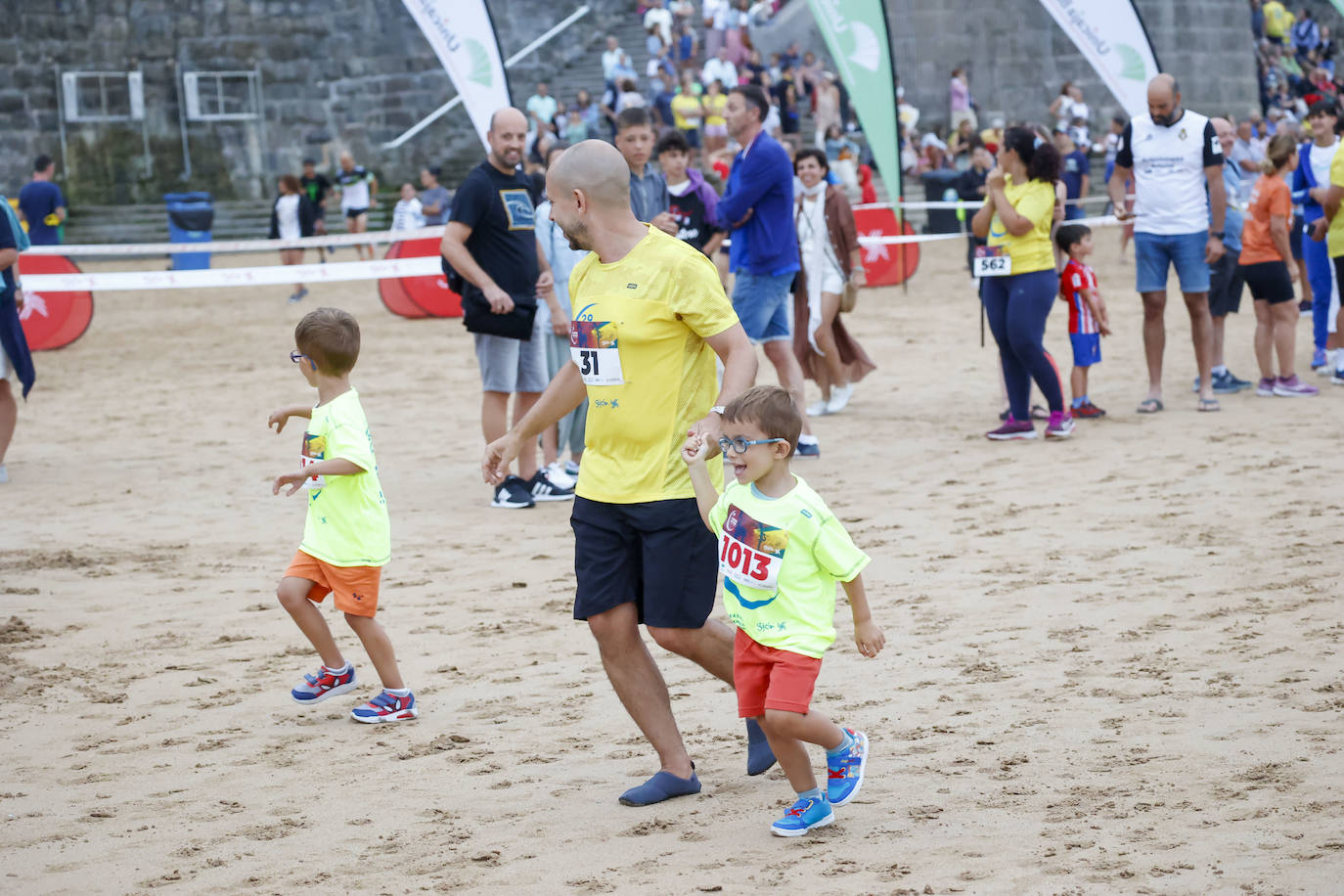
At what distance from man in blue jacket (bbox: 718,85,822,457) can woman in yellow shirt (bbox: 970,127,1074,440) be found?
1.33 m

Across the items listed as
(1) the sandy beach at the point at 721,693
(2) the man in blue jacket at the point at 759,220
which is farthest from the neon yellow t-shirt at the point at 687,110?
(2) the man in blue jacket at the point at 759,220

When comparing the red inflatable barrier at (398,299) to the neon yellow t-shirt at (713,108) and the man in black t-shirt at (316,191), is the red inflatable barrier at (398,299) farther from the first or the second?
the neon yellow t-shirt at (713,108)

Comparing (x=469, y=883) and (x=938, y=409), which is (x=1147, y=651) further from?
(x=938, y=409)

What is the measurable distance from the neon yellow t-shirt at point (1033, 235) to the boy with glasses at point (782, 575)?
5.72m

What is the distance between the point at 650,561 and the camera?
3.88m

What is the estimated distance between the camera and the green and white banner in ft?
50.2

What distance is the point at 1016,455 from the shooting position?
29.2ft

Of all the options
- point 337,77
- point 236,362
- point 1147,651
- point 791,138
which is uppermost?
point 337,77

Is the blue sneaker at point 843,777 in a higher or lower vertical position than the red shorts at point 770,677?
lower

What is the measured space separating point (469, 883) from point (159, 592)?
3538mm

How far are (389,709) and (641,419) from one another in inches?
61.5

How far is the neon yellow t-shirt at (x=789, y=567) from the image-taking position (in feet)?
11.9

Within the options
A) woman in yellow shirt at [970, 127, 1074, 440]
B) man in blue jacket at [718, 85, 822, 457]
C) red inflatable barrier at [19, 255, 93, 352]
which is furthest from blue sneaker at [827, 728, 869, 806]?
red inflatable barrier at [19, 255, 93, 352]

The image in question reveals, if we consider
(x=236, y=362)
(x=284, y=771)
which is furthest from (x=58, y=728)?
(x=236, y=362)
